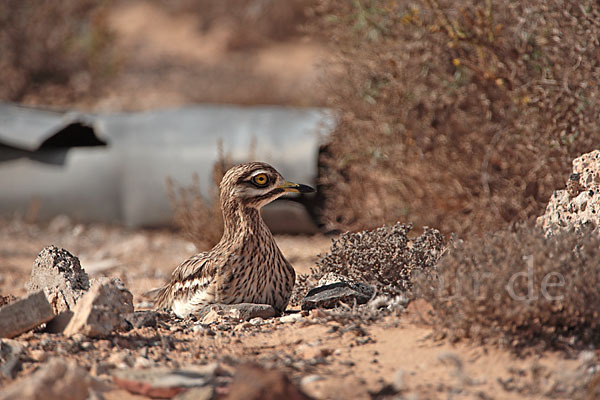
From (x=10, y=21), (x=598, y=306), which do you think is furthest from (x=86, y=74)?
(x=598, y=306)

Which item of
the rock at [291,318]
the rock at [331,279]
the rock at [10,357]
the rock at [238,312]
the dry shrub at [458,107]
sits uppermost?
the dry shrub at [458,107]

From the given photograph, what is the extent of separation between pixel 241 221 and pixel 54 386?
184 centimetres

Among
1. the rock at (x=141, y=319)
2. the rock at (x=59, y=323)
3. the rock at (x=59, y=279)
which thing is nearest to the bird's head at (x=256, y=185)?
the rock at (x=141, y=319)

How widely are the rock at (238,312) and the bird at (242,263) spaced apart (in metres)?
0.09

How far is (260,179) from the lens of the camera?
15.4 feet

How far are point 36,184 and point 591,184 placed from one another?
269 inches

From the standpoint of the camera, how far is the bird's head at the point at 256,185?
4.68m

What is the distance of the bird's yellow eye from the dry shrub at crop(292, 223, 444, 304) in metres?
0.72

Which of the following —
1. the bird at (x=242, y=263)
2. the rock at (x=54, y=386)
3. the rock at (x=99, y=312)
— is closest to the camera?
the rock at (x=54, y=386)

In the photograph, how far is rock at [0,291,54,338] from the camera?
3873 millimetres

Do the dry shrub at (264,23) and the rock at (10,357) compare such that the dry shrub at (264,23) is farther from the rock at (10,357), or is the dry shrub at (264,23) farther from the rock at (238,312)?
the rock at (10,357)

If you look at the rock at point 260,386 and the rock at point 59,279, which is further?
the rock at point 59,279

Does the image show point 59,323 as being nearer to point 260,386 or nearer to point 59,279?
point 59,279

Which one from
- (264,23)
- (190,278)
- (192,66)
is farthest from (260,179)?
(264,23)
